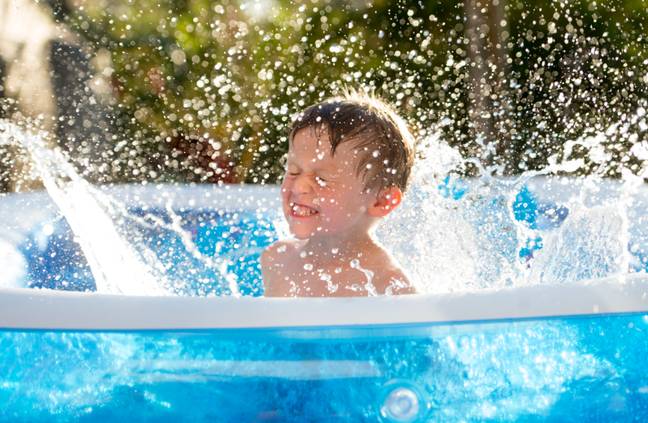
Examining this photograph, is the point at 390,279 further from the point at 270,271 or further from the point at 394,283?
the point at 270,271

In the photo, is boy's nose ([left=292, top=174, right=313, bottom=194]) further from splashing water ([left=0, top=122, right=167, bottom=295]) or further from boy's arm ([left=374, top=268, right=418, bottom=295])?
splashing water ([left=0, top=122, right=167, bottom=295])

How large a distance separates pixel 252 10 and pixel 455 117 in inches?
43.1

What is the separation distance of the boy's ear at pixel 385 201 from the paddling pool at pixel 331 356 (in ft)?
2.48

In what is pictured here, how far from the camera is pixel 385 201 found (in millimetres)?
1847

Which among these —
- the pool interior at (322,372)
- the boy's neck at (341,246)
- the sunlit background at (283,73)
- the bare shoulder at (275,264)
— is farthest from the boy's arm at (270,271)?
the sunlit background at (283,73)

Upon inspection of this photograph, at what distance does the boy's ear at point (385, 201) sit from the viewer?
6.01ft

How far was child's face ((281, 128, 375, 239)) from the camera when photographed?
173 centimetres

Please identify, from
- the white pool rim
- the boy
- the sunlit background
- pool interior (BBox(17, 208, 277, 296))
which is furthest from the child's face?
the sunlit background

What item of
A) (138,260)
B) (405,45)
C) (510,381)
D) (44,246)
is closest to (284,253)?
(138,260)

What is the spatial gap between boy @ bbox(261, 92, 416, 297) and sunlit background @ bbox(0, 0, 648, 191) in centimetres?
253

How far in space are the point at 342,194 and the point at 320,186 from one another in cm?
5

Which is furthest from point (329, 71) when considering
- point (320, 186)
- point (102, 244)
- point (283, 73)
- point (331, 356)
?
point (331, 356)

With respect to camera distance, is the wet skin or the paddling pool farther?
the wet skin

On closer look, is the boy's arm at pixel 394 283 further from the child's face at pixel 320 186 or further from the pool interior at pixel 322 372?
the pool interior at pixel 322 372
